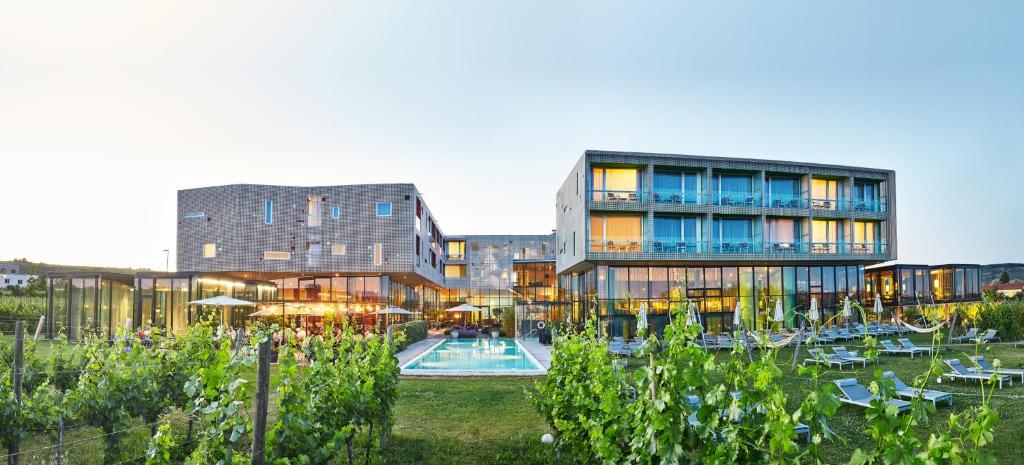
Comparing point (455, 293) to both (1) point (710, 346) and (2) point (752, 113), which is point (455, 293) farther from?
(1) point (710, 346)

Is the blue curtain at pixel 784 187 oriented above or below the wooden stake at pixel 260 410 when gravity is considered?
above

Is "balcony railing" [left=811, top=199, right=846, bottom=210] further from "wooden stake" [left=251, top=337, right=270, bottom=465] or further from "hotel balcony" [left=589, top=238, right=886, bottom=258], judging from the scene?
"wooden stake" [left=251, top=337, right=270, bottom=465]

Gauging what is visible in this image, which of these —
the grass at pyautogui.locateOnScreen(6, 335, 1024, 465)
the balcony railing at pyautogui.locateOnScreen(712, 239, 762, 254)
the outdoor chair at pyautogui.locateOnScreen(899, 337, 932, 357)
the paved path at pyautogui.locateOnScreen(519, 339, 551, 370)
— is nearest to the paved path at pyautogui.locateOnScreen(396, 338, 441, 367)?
the paved path at pyautogui.locateOnScreen(519, 339, 551, 370)

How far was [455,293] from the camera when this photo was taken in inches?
2340

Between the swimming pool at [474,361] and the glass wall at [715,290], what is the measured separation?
501 centimetres

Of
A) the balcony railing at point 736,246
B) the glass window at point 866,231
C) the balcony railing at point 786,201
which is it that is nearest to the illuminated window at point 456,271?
the balcony railing at point 736,246

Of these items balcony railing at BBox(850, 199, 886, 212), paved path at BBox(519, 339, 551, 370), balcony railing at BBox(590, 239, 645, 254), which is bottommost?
paved path at BBox(519, 339, 551, 370)

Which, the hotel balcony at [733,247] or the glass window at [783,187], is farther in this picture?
the glass window at [783,187]

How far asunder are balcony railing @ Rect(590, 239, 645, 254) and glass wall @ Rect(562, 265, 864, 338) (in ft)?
4.70

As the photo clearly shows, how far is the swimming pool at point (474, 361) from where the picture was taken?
55.9 feet

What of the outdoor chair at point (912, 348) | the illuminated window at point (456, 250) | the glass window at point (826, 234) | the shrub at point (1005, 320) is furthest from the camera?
the illuminated window at point (456, 250)

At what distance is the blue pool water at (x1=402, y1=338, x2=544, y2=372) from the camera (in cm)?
1858

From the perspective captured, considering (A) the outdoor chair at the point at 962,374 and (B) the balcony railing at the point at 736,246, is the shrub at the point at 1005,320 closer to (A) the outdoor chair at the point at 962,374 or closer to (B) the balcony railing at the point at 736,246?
(B) the balcony railing at the point at 736,246

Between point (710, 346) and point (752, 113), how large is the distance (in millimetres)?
16812
